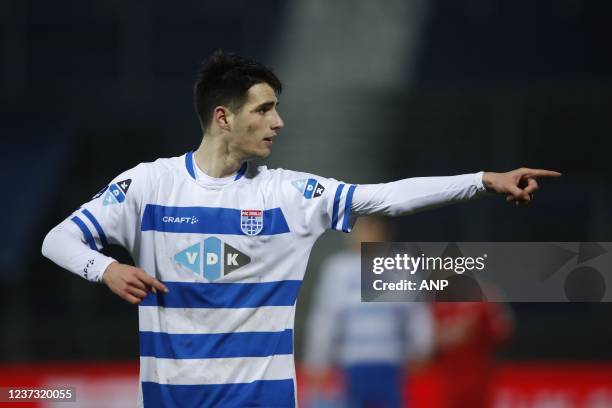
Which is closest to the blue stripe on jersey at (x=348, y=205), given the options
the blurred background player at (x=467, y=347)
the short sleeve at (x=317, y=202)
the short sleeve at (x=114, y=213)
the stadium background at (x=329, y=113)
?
the short sleeve at (x=317, y=202)

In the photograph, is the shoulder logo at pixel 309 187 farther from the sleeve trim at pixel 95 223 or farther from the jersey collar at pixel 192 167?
the sleeve trim at pixel 95 223

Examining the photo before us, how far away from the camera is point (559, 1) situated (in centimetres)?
1420

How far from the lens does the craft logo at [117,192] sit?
13.6 ft

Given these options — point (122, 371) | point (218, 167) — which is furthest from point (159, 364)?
point (122, 371)

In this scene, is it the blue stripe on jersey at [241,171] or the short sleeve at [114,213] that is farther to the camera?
the blue stripe on jersey at [241,171]

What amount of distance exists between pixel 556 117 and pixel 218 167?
29.7 feet

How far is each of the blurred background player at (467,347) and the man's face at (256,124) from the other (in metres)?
5.02

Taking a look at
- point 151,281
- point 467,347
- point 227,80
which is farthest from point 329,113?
point 151,281

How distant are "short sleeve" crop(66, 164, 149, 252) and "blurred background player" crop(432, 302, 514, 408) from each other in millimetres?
5163

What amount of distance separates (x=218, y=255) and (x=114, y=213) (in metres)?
0.41

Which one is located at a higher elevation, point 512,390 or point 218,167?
point 218,167

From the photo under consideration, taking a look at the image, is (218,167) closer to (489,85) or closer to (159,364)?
(159,364)

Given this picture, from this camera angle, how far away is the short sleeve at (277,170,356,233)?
421cm

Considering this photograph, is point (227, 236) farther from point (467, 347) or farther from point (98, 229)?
point (467, 347)
